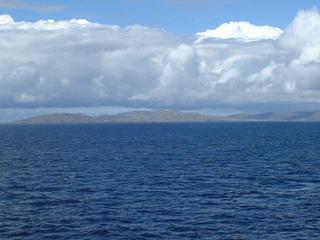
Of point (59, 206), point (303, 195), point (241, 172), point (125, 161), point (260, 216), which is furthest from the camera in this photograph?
point (125, 161)

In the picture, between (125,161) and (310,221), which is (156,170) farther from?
(310,221)

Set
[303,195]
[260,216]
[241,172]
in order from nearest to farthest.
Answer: [260,216] → [303,195] → [241,172]

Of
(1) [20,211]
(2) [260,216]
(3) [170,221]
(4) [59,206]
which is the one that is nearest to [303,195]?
(2) [260,216]

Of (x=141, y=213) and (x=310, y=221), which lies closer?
(x=310, y=221)

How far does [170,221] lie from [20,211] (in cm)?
1953

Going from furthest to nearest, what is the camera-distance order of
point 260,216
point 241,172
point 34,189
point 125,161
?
point 125,161
point 241,172
point 34,189
point 260,216

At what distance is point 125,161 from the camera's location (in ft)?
404

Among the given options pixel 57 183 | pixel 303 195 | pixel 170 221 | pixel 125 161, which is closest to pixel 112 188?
pixel 57 183

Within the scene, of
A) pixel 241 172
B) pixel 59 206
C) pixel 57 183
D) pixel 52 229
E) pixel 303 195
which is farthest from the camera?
pixel 241 172

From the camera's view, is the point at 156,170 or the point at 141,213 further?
the point at 156,170

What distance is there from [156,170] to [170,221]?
44.7 metres

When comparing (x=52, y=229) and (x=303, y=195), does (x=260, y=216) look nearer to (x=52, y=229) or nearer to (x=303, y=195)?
(x=303, y=195)

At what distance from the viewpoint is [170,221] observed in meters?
59.7

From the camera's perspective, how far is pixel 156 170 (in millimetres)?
104375
